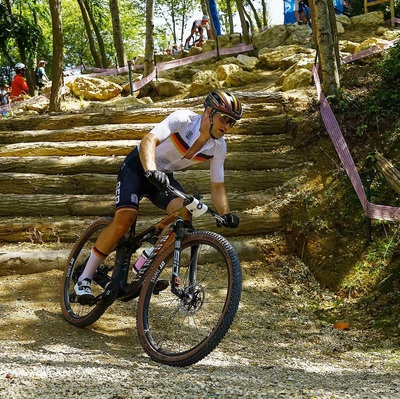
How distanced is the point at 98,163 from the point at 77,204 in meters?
1.38

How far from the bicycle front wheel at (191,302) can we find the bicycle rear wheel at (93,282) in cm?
62

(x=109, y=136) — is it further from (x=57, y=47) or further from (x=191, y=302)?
(x=191, y=302)

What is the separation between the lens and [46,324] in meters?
5.04

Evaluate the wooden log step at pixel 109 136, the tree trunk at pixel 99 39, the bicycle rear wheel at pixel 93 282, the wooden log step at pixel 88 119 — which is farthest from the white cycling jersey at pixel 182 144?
the tree trunk at pixel 99 39

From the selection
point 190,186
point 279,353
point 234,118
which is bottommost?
point 279,353

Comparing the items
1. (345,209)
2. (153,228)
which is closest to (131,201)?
(153,228)

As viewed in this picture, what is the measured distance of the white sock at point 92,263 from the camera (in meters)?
4.81

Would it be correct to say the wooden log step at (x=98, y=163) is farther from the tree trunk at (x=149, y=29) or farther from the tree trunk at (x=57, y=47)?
the tree trunk at (x=149, y=29)

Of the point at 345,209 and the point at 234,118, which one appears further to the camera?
the point at 345,209

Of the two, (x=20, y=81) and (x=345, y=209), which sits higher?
(x=20, y=81)

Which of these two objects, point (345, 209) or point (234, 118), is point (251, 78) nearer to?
point (345, 209)

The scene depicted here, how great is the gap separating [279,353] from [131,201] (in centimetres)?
187

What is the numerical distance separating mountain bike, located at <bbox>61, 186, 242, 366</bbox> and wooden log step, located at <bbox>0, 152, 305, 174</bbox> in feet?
14.9

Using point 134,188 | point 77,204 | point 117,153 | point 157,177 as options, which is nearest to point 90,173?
point 117,153
